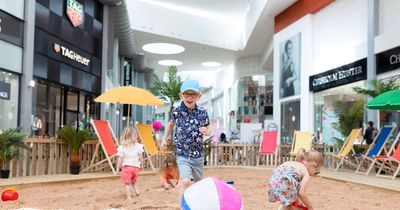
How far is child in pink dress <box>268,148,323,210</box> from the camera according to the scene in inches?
130

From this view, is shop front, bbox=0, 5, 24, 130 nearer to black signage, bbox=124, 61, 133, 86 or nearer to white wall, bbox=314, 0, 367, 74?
white wall, bbox=314, 0, 367, 74

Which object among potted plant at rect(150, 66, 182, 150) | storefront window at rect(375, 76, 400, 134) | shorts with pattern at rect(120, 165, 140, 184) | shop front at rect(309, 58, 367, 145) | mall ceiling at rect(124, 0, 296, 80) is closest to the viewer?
shorts with pattern at rect(120, 165, 140, 184)

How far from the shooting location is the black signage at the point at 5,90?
9959 mm

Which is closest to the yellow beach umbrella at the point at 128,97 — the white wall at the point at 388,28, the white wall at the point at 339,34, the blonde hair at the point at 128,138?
the blonde hair at the point at 128,138

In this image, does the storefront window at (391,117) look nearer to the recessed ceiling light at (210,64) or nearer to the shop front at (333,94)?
the shop front at (333,94)

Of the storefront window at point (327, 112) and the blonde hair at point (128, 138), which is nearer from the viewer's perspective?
the blonde hair at point (128, 138)

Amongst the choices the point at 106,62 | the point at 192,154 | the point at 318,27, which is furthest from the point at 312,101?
the point at 192,154

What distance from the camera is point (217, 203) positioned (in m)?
2.51

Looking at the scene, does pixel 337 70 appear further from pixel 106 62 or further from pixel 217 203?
pixel 217 203

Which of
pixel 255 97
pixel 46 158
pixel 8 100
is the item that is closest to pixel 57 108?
pixel 8 100

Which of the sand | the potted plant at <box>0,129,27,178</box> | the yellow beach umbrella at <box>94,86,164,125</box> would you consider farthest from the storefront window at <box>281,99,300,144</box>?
the potted plant at <box>0,129,27,178</box>

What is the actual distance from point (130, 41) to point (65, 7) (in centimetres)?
732

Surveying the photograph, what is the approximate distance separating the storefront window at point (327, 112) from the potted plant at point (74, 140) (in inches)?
307

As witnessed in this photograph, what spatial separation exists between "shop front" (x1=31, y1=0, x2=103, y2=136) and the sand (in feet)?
19.4
